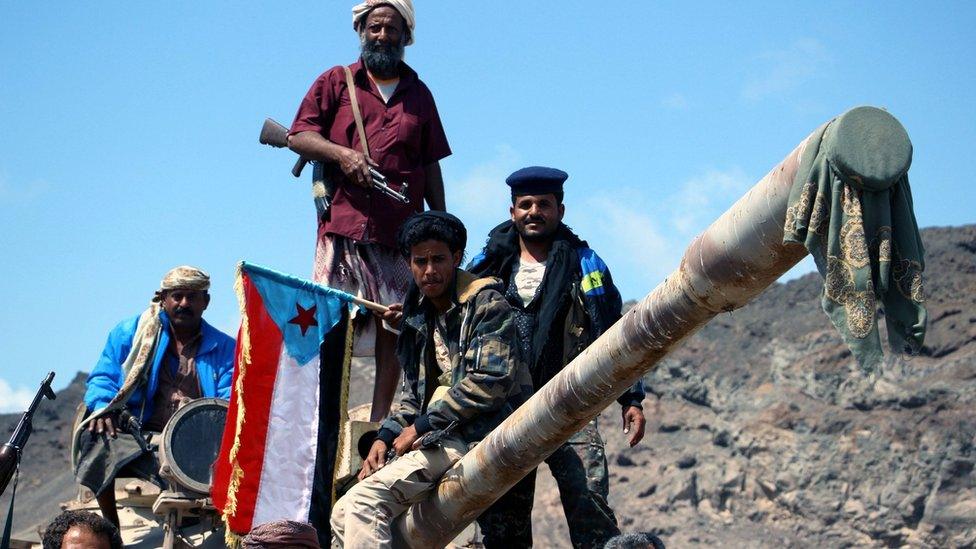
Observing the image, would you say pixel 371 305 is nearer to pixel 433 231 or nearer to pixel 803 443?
pixel 433 231

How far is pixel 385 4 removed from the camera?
9.64 meters

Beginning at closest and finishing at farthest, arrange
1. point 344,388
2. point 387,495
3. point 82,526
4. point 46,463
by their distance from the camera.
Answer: point 82,526 → point 387,495 → point 344,388 → point 46,463

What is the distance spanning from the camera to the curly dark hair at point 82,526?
23.1ft

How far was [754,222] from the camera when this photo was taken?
233 inches

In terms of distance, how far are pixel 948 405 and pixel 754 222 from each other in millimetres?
19639

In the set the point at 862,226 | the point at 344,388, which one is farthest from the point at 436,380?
the point at 862,226

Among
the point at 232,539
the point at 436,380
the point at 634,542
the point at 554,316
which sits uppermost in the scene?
the point at 554,316

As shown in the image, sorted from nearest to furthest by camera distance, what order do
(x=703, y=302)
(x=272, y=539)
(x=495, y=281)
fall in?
(x=272, y=539) < (x=703, y=302) < (x=495, y=281)

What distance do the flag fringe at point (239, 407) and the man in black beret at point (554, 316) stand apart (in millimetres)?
1465

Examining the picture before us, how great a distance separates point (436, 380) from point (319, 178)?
1.90m

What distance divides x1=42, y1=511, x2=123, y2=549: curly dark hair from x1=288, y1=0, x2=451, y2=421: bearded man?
8.22 ft

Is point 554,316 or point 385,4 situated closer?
point 554,316

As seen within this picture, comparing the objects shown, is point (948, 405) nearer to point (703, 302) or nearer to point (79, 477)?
point (79, 477)

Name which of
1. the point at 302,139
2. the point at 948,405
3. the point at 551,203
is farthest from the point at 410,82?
the point at 948,405
